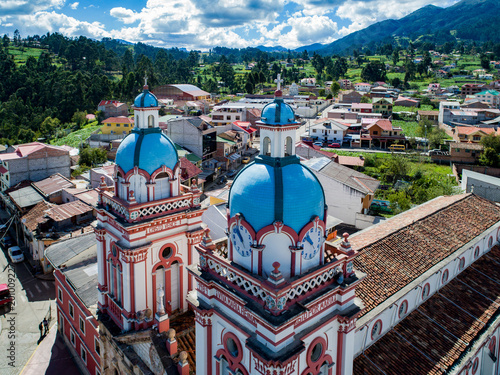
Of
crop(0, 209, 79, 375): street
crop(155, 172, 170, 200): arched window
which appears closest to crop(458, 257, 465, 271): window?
crop(155, 172, 170, 200): arched window

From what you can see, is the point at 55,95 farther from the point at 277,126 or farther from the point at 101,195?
the point at 277,126

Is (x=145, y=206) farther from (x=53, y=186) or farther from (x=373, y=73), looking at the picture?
(x=373, y=73)

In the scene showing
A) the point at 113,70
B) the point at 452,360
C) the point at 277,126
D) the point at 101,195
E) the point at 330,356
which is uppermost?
the point at 113,70

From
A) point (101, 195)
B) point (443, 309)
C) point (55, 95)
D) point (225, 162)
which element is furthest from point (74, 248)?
point (55, 95)

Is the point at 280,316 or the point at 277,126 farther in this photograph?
the point at 277,126

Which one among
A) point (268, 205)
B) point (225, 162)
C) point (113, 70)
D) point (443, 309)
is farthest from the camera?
point (113, 70)

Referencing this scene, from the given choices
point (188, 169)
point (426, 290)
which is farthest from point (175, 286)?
point (188, 169)

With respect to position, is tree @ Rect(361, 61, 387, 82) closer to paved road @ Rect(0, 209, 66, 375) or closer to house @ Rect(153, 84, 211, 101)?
house @ Rect(153, 84, 211, 101)
